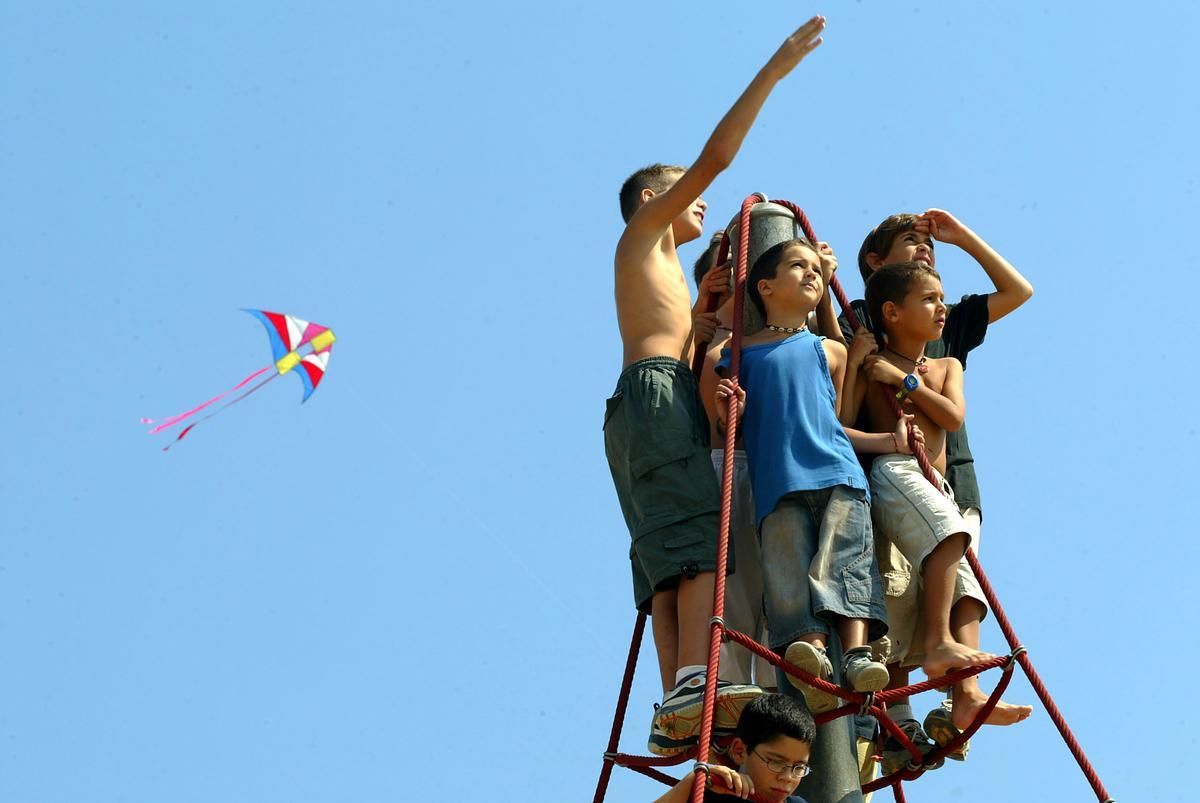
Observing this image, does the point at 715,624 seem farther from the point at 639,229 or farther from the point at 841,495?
the point at 639,229

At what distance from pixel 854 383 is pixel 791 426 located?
2.07 ft

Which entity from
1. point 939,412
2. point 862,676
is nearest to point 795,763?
point 862,676

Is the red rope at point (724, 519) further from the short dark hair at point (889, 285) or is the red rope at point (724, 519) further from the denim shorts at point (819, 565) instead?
the short dark hair at point (889, 285)

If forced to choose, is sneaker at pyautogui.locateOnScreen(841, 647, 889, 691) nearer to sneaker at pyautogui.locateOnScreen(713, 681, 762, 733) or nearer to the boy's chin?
sneaker at pyautogui.locateOnScreen(713, 681, 762, 733)

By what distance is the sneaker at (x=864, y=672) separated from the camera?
22.1ft

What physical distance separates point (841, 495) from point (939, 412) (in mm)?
789

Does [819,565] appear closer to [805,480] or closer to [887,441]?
[805,480]

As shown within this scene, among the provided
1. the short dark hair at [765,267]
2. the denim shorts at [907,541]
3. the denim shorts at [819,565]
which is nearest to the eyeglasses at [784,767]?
the denim shorts at [819,565]

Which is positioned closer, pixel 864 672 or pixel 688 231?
pixel 864 672

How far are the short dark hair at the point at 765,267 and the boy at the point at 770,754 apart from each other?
1918mm

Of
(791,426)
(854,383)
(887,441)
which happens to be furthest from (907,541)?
(854,383)

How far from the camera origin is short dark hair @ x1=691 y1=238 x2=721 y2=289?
9.53 m

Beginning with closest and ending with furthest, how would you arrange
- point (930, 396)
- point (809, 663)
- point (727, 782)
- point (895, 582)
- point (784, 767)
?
point (727, 782)
point (784, 767)
point (809, 663)
point (895, 582)
point (930, 396)

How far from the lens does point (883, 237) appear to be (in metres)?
8.69
